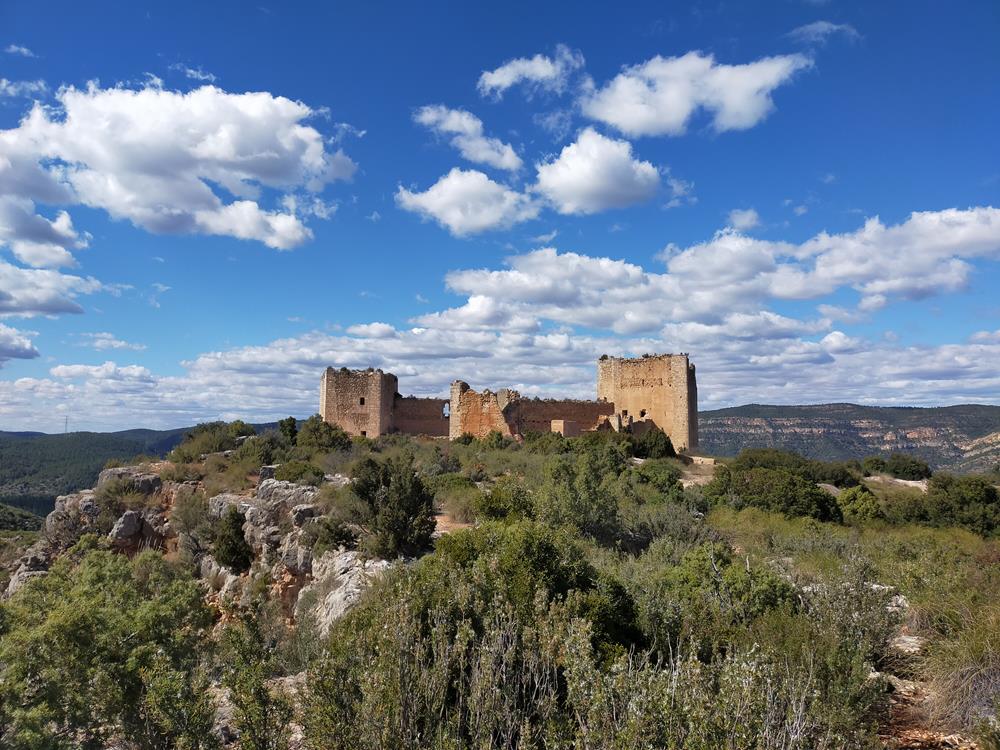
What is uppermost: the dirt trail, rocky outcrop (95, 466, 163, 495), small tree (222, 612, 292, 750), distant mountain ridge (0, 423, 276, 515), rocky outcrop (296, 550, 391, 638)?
small tree (222, 612, 292, 750)

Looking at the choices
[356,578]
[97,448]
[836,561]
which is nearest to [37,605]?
[356,578]

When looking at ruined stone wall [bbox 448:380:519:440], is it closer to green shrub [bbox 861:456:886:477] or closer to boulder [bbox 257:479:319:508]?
boulder [bbox 257:479:319:508]

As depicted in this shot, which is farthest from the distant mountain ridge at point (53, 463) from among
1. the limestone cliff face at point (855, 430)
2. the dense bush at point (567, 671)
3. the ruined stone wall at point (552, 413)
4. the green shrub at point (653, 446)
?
the dense bush at point (567, 671)

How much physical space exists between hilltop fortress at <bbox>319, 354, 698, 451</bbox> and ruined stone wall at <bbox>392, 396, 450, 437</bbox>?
8 centimetres

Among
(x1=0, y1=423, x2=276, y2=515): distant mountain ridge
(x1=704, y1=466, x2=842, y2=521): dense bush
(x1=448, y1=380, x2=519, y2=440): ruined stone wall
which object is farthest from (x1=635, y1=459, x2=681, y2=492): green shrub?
(x1=0, y1=423, x2=276, y2=515): distant mountain ridge

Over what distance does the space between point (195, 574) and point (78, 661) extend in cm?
1050

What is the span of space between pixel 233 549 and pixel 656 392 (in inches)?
911

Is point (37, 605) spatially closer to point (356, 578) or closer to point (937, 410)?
point (356, 578)

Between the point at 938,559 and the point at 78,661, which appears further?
the point at 938,559

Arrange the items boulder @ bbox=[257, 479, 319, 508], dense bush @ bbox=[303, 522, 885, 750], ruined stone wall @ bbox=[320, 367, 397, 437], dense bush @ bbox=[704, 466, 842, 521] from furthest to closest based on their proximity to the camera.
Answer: ruined stone wall @ bbox=[320, 367, 397, 437], dense bush @ bbox=[704, 466, 842, 521], boulder @ bbox=[257, 479, 319, 508], dense bush @ bbox=[303, 522, 885, 750]

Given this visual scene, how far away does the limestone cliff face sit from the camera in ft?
214

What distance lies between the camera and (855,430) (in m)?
74.5

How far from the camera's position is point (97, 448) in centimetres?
9300

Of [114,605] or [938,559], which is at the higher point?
[114,605]
